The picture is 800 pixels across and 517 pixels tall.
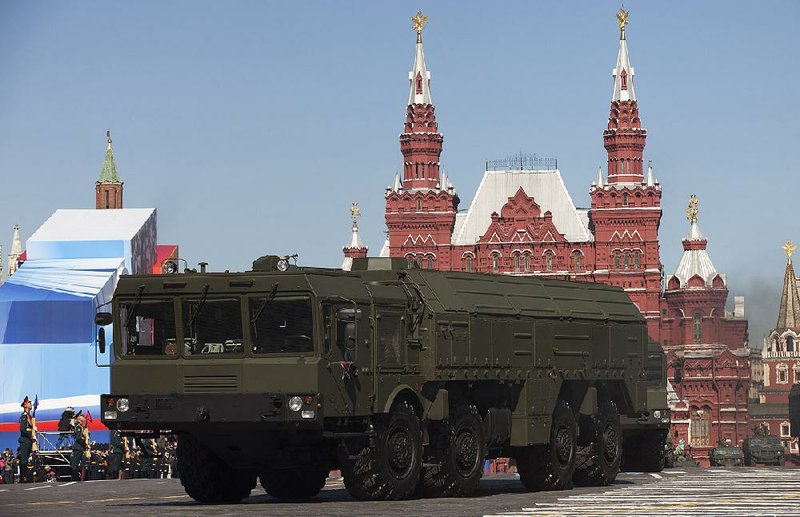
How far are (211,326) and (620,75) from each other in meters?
115

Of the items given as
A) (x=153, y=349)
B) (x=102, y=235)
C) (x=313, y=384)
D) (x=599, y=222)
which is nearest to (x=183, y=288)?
(x=153, y=349)

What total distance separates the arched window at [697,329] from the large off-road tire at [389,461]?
128888 mm

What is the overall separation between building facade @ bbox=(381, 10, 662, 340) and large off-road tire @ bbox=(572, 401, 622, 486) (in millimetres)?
106098

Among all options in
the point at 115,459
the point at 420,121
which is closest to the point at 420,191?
the point at 420,121

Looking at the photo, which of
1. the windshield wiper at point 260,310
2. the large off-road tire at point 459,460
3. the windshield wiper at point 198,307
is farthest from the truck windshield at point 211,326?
the large off-road tire at point 459,460

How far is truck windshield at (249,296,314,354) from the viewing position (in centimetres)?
1983

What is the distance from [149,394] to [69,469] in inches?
658

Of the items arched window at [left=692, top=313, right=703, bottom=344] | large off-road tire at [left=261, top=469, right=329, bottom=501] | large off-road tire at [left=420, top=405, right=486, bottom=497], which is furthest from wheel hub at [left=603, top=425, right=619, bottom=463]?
arched window at [left=692, top=313, right=703, bottom=344]

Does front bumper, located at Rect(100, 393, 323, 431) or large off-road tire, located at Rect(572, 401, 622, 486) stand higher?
front bumper, located at Rect(100, 393, 323, 431)

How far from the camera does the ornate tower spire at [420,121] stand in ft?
440

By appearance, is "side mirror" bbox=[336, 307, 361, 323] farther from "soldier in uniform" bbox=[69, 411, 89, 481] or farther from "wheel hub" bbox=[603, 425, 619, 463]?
"soldier in uniform" bbox=[69, 411, 89, 481]

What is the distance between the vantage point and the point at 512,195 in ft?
455

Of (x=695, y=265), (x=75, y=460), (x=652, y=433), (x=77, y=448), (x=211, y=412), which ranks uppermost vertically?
(x=695, y=265)

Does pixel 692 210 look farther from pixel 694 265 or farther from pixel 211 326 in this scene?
pixel 211 326
